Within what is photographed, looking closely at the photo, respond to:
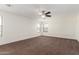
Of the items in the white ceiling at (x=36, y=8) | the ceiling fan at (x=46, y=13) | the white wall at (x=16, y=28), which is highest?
the white ceiling at (x=36, y=8)

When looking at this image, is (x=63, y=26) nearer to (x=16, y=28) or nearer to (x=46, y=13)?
(x=46, y=13)

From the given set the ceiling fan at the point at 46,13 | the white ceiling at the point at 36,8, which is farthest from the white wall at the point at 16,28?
the ceiling fan at the point at 46,13

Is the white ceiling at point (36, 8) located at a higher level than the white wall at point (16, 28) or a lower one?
higher

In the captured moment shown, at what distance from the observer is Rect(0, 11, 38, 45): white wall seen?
4.96ft

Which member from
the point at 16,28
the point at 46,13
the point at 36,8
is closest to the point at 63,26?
the point at 46,13

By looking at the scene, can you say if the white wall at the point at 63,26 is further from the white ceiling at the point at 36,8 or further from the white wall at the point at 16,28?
the white wall at the point at 16,28

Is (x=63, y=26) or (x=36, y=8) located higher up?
(x=36, y=8)

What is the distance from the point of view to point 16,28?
5.19 feet

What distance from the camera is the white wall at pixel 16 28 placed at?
1511 mm

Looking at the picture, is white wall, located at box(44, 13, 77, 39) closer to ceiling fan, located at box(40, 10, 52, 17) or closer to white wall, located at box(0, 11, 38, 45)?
ceiling fan, located at box(40, 10, 52, 17)

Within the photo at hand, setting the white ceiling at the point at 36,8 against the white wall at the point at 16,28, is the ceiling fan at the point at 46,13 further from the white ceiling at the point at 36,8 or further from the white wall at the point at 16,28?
the white wall at the point at 16,28

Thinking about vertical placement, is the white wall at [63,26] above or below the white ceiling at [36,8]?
below

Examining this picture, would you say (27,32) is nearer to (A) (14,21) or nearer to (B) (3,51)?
(A) (14,21)
